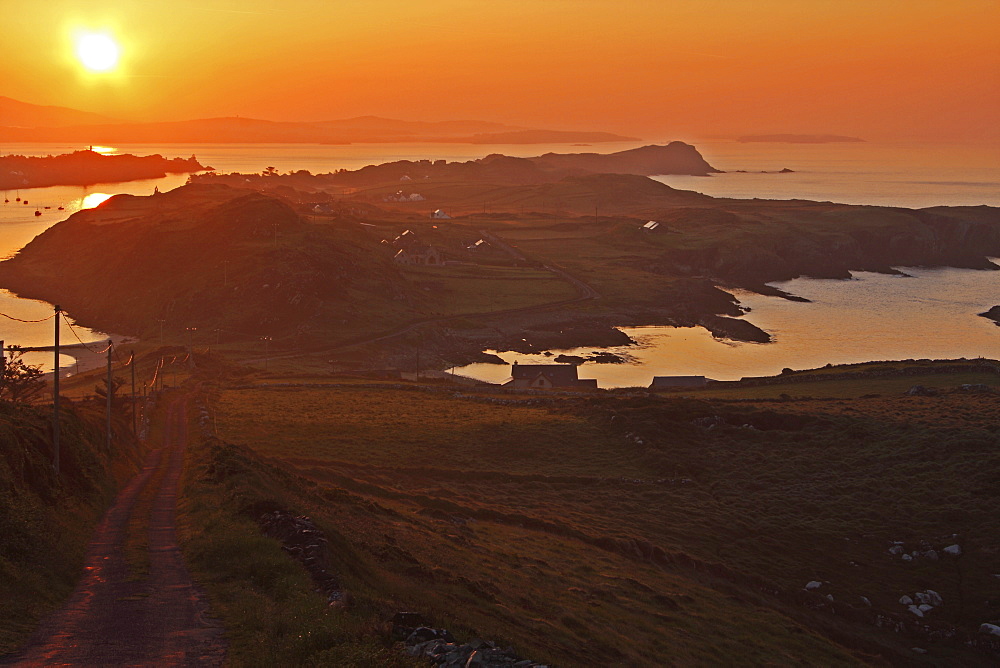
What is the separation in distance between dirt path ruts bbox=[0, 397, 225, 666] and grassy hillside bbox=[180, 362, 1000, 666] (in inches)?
40.7

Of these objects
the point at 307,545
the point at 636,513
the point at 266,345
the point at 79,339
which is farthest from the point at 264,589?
the point at 79,339

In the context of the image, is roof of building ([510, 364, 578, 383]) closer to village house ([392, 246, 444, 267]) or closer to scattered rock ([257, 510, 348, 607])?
scattered rock ([257, 510, 348, 607])

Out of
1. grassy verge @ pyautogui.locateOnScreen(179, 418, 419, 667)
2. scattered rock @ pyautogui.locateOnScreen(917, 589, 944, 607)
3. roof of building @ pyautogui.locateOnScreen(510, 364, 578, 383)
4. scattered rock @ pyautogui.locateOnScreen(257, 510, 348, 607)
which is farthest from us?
roof of building @ pyautogui.locateOnScreen(510, 364, 578, 383)

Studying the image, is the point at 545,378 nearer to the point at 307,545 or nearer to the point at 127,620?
the point at 307,545

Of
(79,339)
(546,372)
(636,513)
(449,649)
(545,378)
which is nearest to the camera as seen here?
(449,649)

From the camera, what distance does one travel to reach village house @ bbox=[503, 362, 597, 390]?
7200cm

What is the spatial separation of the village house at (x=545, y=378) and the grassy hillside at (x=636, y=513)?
38.9 feet

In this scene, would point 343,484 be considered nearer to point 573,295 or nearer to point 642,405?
point 642,405

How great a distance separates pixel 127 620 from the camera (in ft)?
48.6

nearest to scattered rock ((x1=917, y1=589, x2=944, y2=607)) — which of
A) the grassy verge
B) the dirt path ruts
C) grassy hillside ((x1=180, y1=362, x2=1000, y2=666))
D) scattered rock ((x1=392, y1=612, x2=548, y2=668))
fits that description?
grassy hillside ((x1=180, y1=362, x2=1000, y2=666))

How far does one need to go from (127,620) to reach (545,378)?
194 feet

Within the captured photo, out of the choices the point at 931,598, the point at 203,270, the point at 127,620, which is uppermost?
the point at 203,270

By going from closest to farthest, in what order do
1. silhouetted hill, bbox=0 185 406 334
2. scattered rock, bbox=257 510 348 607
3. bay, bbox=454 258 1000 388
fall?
scattered rock, bbox=257 510 348 607 → bay, bbox=454 258 1000 388 → silhouetted hill, bbox=0 185 406 334

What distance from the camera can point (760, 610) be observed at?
2784cm
